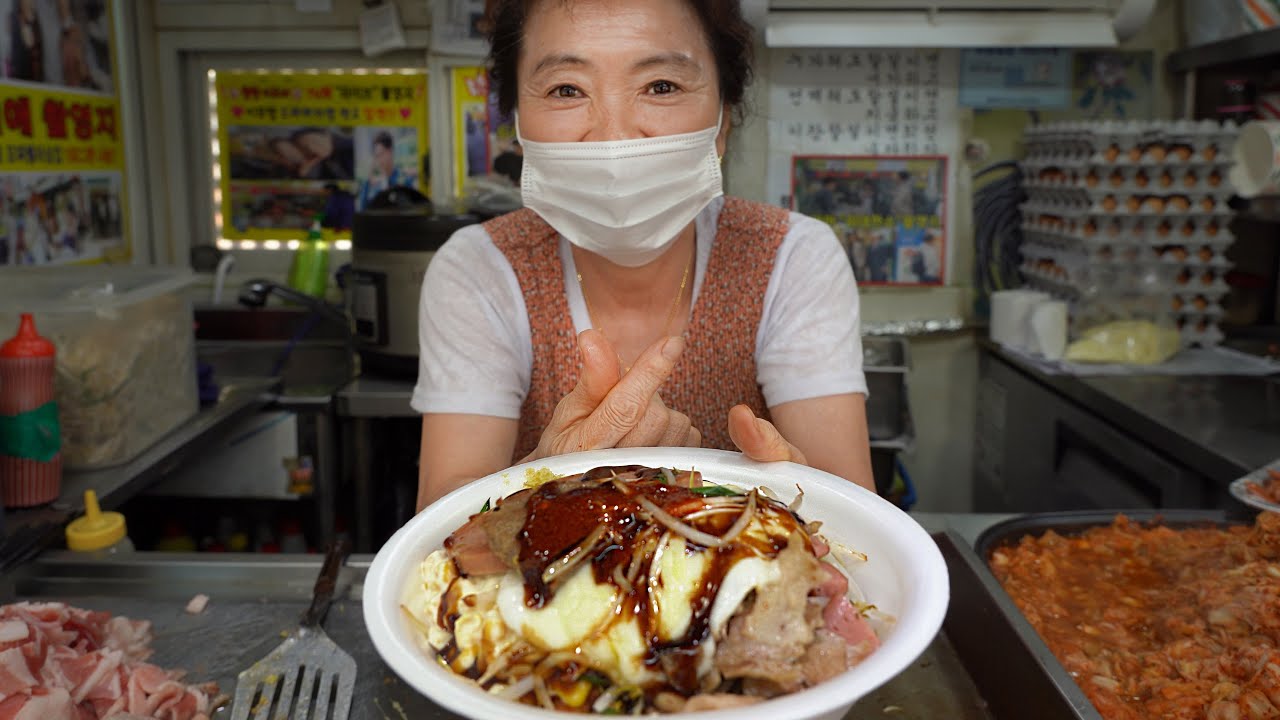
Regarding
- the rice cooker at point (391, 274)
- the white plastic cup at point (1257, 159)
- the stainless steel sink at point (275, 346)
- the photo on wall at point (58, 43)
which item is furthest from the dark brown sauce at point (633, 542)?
the photo on wall at point (58, 43)

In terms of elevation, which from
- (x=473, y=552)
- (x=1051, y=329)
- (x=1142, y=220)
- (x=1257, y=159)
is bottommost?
(x=1051, y=329)

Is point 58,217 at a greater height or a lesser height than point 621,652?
greater

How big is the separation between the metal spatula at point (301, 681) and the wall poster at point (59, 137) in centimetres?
276

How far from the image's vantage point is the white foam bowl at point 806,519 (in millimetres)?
713

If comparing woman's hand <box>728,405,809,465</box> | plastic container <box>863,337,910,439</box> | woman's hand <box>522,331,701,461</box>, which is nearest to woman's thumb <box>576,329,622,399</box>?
woman's hand <box>522,331,701,461</box>

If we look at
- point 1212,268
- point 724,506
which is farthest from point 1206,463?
point 724,506

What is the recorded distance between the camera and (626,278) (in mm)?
1775

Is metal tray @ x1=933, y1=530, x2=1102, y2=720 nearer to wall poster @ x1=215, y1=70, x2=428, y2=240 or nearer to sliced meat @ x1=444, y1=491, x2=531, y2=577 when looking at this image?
sliced meat @ x1=444, y1=491, x2=531, y2=577

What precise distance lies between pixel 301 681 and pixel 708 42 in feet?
3.79

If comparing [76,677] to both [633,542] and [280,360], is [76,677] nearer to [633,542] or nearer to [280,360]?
[633,542]

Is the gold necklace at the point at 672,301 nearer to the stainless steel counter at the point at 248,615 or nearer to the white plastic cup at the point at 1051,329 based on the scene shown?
the stainless steel counter at the point at 248,615

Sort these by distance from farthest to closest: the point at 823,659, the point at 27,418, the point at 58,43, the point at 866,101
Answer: the point at 866,101 < the point at 58,43 < the point at 27,418 < the point at 823,659

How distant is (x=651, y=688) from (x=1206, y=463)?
2.15 metres

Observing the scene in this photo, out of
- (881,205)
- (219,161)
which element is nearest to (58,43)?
(219,161)
